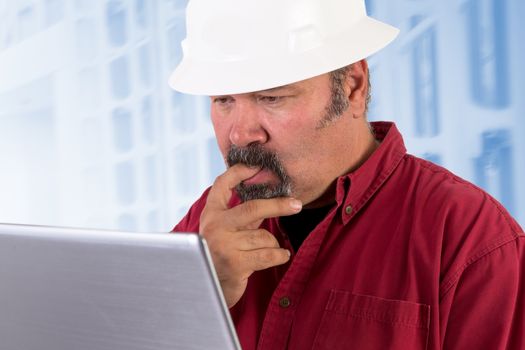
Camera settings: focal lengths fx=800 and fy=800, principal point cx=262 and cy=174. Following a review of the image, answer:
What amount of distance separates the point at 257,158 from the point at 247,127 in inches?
2.5

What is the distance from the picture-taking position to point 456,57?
2.64 m

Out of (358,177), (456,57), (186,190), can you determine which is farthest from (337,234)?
(186,190)

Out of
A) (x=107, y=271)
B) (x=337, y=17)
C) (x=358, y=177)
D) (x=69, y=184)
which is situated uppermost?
(x=337, y=17)

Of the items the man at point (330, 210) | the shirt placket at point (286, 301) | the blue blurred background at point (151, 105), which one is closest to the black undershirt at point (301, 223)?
the man at point (330, 210)

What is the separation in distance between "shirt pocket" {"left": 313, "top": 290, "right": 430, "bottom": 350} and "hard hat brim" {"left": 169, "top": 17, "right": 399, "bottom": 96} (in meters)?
0.42

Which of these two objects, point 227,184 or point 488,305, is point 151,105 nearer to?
point 227,184

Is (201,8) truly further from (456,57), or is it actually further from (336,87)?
(456,57)

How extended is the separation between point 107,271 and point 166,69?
2.90 metres

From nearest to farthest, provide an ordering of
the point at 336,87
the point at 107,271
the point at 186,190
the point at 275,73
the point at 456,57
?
the point at 107,271 < the point at 275,73 < the point at 336,87 < the point at 456,57 < the point at 186,190

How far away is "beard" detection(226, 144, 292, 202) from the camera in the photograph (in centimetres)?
154

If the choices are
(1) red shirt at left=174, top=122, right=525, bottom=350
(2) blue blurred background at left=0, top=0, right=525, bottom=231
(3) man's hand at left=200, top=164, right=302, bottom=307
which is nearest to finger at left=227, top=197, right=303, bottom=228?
(3) man's hand at left=200, top=164, right=302, bottom=307

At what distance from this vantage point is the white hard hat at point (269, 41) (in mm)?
1513

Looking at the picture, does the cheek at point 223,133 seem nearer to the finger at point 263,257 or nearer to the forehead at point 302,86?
the forehead at point 302,86

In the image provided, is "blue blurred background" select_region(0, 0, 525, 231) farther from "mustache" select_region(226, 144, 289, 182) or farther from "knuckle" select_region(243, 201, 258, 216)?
"knuckle" select_region(243, 201, 258, 216)
